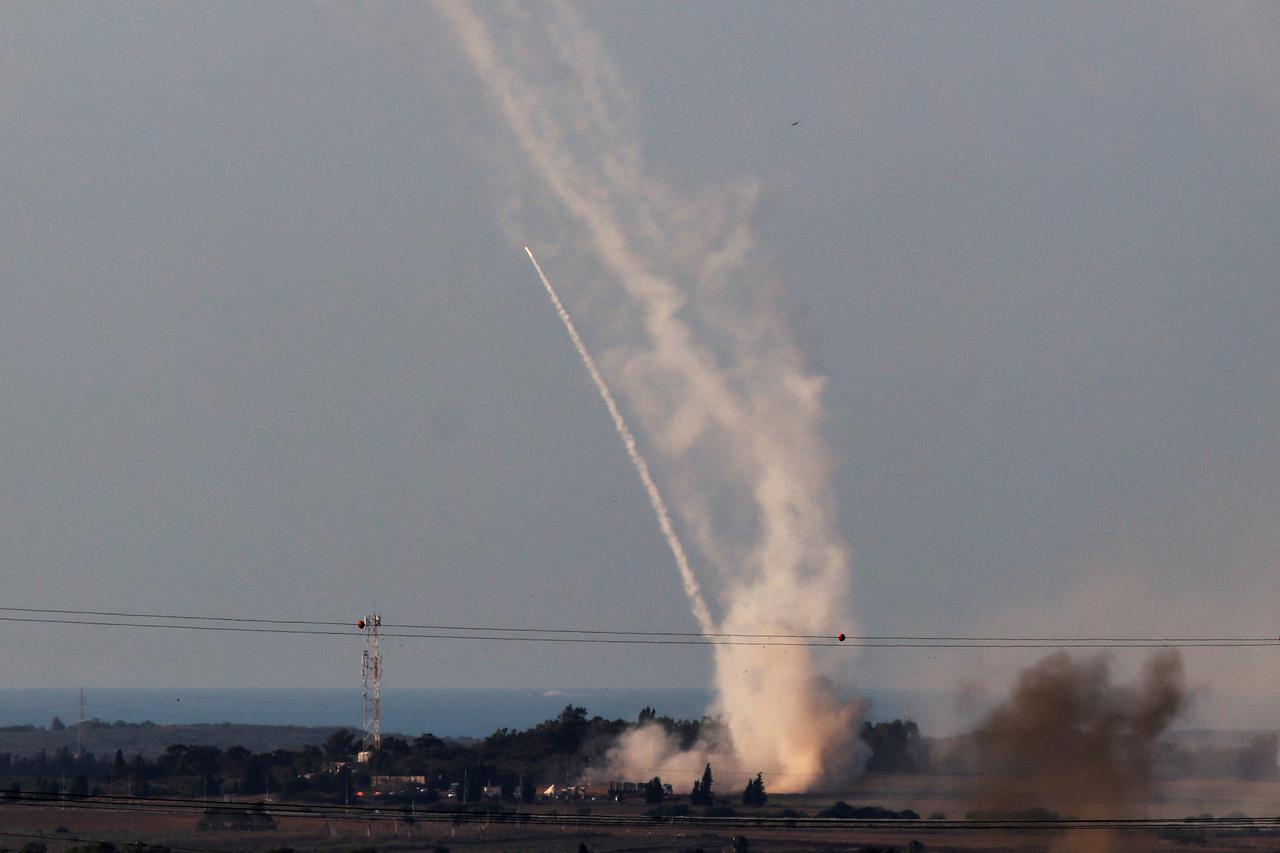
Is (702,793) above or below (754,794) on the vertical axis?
above

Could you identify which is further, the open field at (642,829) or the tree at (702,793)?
the tree at (702,793)

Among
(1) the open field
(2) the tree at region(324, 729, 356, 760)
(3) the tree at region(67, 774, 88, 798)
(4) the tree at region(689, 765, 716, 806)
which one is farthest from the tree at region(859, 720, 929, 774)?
(3) the tree at region(67, 774, 88, 798)

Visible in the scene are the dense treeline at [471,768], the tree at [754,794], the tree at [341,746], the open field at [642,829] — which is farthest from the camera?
the tree at [341,746]

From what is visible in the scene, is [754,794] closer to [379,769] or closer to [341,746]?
[379,769]

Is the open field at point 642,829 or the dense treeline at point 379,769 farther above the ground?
the dense treeline at point 379,769

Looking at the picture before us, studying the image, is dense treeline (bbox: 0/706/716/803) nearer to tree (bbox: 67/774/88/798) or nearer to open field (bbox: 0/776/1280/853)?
tree (bbox: 67/774/88/798)

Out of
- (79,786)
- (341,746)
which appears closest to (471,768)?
(341,746)

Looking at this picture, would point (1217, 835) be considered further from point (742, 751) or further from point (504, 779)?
point (504, 779)

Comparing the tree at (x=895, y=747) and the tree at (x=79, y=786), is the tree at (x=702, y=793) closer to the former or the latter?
the tree at (x=895, y=747)

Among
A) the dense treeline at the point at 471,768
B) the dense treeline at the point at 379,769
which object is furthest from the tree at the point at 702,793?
the dense treeline at the point at 379,769
